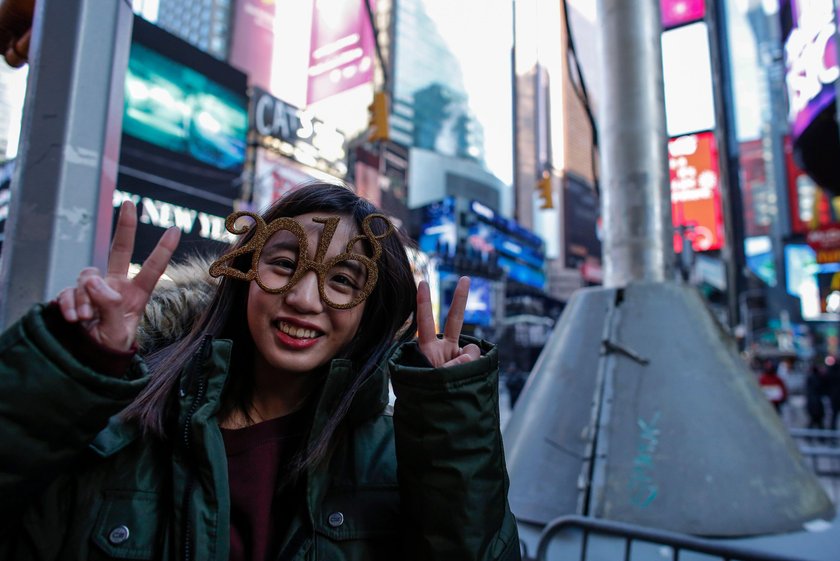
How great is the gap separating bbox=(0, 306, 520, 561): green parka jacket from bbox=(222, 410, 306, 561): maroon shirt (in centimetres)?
10

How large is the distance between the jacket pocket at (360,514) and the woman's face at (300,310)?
36cm

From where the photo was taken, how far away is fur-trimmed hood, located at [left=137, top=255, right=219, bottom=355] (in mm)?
1809

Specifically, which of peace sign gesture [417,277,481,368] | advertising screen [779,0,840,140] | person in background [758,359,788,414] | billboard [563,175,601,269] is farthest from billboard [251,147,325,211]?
billboard [563,175,601,269]

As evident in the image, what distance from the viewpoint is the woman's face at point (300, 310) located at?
1514mm

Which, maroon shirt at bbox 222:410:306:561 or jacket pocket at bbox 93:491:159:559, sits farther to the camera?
maroon shirt at bbox 222:410:306:561

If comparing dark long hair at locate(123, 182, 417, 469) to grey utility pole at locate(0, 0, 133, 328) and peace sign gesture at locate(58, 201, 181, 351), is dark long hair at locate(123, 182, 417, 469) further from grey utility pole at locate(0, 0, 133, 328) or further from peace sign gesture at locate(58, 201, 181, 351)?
grey utility pole at locate(0, 0, 133, 328)

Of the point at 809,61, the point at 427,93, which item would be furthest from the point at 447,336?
the point at 427,93

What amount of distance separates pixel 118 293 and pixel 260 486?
61 centimetres

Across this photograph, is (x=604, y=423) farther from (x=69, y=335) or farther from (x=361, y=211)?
(x=69, y=335)

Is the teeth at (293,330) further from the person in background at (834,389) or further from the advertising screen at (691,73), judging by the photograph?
the person in background at (834,389)

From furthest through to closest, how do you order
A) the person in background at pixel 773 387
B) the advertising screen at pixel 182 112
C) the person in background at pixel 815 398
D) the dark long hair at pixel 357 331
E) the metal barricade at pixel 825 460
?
the person in background at pixel 815 398
the person in background at pixel 773 387
the advertising screen at pixel 182 112
the metal barricade at pixel 825 460
the dark long hair at pixel 357 331

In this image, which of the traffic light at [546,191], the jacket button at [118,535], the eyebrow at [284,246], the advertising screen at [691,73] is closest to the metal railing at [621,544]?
the eyebrow at [284,246]

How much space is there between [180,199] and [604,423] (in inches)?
353

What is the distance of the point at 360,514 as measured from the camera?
1416mm
